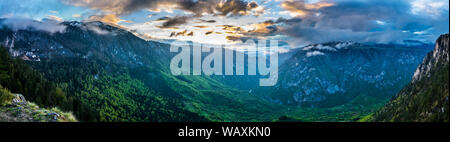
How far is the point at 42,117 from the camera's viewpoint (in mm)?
25422

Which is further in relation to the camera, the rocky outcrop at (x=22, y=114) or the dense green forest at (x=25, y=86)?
the dense green forest at (x=25, y=86)

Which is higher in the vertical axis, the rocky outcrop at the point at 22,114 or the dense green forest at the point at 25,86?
the rocky outcrop at the point at 22,114

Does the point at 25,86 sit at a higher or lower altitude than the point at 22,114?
lower

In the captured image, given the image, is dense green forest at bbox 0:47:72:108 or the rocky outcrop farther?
dense green forest at bbox 0:47:72:108

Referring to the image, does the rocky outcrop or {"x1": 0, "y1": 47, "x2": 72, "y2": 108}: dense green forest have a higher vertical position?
the rocky outcrop

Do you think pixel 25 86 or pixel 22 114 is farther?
Result: pixel 25 86
